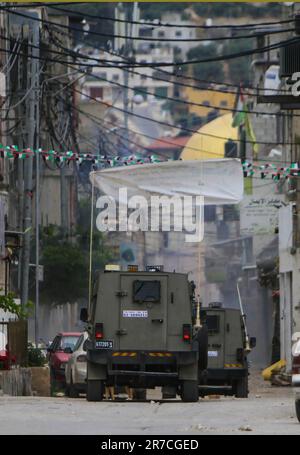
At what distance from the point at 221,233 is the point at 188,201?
247ft

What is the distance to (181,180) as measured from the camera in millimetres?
32594

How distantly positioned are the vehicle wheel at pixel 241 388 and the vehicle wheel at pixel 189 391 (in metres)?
4.80

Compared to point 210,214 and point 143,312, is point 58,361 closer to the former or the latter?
point 143,312

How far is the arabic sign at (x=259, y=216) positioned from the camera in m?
58.2

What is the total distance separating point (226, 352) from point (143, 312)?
19.8ft

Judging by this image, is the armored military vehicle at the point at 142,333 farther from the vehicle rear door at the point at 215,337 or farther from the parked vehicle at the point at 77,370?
the vehicle rear door at the point at 215,337

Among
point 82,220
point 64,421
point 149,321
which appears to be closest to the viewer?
point 64,421

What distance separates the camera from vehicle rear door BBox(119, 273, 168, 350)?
26.6m

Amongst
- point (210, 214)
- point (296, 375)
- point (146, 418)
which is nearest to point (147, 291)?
point (146, 418)

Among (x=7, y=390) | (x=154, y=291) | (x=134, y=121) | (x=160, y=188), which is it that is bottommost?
(x=7, y=390)

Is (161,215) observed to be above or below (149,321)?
above

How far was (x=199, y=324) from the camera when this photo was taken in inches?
1065
